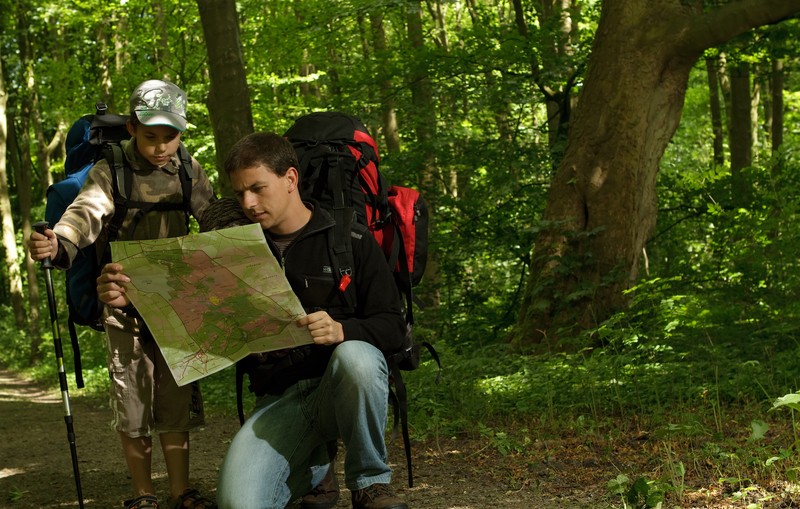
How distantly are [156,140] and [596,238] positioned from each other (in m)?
5.06

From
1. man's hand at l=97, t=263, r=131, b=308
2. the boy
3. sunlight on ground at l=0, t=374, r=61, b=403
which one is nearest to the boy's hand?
man's hand at l=97, t=263, r=131, b=308

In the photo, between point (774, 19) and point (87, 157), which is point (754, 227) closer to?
point (774, 19)

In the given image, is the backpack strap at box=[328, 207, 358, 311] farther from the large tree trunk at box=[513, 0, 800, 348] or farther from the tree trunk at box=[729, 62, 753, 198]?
the tree trunk at box=[729, 62, 753, 198]

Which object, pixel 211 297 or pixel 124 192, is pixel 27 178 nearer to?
pixel 124 192

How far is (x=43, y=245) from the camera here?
11.5 feet

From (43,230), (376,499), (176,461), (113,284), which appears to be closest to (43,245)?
(43,230)

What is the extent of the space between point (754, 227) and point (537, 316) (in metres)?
2.19

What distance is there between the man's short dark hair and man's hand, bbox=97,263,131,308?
597 mm

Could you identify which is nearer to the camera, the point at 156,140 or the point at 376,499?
the point at 376,499

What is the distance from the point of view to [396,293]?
361 cm

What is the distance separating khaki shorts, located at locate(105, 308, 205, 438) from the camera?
4121 mm

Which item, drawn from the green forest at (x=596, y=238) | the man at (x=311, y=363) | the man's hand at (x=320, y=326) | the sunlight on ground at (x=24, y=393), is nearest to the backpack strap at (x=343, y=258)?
the man at (x=311, y=363)

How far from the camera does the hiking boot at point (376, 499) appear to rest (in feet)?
11.1

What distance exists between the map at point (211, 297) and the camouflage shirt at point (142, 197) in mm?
559
